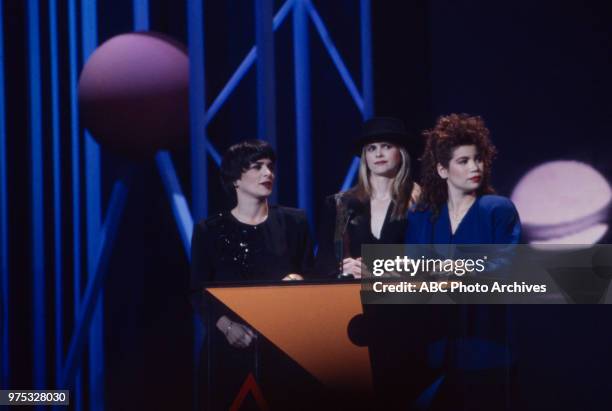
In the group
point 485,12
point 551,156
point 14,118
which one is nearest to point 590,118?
point 551,156

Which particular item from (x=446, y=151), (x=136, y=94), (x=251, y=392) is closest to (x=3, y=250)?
(x=136, y=94)

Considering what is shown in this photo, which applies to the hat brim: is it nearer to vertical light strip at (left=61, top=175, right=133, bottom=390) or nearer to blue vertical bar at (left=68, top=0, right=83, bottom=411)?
vertical light strip at (left=61, top=175, right=133, bottom=390)

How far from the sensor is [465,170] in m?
2.80

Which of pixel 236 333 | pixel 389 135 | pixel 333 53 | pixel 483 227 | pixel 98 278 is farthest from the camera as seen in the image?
pixel 98 278

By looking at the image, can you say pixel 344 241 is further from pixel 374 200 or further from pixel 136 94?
pixel 136 94

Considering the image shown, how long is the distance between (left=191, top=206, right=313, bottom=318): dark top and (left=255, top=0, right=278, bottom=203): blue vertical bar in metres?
0.48

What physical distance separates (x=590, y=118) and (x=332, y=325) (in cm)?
174

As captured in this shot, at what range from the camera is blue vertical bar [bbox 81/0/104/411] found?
3526 millimetres

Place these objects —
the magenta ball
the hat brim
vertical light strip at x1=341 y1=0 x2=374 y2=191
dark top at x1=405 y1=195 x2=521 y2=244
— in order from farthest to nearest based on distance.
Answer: vertical light strip at x1=341 y1=0 x2=374 y2=191 → the magenta ball → the hat brim → dark top at x1=405 y1=195 x2=521 y2=244

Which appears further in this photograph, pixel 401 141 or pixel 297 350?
pixel 401 141

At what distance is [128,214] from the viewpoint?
3.69m

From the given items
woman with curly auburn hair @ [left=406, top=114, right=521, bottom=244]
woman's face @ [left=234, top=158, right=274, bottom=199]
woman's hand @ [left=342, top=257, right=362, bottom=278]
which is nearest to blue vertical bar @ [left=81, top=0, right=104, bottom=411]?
woman's face @ [left=234, top=158, right=274, bottom=199]

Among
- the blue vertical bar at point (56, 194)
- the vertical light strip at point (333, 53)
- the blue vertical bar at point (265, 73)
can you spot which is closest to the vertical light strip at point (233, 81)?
the blue vertical bar at point (265, 73)

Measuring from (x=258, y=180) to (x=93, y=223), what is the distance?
1140 millimetres
